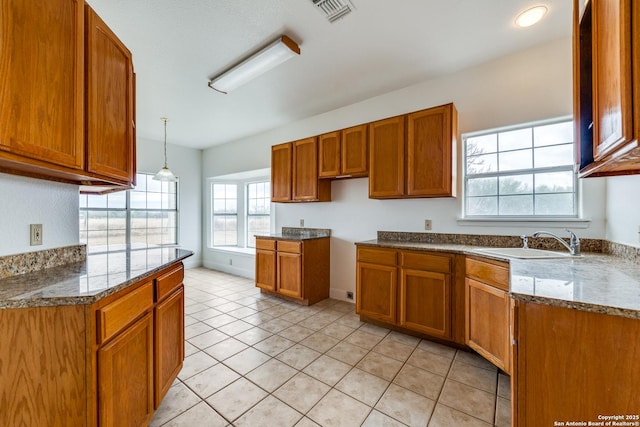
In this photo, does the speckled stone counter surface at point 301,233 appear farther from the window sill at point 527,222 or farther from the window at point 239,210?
the window sill at point 527,222

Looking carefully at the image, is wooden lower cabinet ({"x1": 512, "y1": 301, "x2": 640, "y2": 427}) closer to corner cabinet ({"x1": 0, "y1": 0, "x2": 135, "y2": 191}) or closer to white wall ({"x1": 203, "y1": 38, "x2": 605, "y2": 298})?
white wall ({"x1": 203, "y1": 38, "x2": 605, "y2": 298})

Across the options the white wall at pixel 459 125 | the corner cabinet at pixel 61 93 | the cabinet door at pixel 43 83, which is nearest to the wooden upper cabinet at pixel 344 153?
the white wall at pixel 459 125

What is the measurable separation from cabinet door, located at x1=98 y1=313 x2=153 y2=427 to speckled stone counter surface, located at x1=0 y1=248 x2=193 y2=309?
24cm

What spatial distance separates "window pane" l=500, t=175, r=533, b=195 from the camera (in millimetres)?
2525

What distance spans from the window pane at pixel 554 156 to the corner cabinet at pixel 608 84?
1.14 m

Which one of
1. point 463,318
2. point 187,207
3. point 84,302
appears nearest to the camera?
point 84,302

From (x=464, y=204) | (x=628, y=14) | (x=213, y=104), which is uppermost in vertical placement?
(x=213, y=104)

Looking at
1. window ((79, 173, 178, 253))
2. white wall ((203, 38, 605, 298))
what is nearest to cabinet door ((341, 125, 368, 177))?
white wall ((203, 38, 605, 298))

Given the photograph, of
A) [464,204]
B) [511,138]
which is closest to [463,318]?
[464,204]

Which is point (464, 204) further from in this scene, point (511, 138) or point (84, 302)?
point (84, 302)

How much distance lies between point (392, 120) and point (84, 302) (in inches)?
116

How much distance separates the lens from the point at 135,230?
5031 millimetres

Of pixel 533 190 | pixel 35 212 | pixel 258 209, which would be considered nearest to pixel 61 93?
pixel 35 212

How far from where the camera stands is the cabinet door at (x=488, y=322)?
5.92ft
